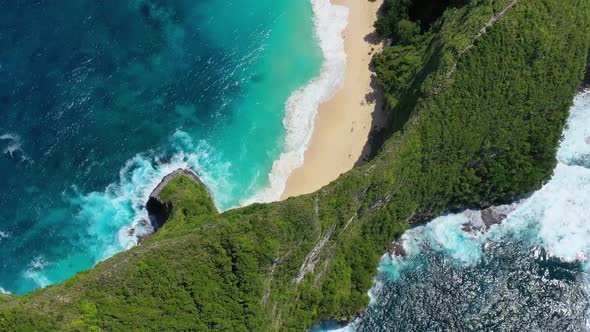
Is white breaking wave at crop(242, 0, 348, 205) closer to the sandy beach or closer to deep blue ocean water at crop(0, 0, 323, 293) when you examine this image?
the sandy beach

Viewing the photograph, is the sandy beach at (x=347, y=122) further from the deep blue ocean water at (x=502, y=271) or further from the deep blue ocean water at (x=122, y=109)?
the deep blue ocean water at (x=502, y=271)

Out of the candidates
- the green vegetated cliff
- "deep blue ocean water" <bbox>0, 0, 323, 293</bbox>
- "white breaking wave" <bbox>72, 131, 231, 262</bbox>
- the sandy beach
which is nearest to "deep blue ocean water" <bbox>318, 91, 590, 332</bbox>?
the green vegetated cliff

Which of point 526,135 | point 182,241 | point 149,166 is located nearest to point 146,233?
point 149,166

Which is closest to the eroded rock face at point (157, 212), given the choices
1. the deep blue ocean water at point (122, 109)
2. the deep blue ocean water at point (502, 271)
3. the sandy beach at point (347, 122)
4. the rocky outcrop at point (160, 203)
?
the rocky outcrop at point (160, 203)

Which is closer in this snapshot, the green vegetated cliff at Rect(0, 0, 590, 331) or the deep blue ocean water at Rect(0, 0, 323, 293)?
the green vegetated cliff at Rect(0, 0, 590, 331)

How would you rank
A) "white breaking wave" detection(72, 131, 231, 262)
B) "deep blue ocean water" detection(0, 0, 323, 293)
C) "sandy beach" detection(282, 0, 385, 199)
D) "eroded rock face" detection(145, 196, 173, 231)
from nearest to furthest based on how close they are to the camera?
"eroded rock face" detection(145, 196, 173, 231) → "white breaking wave" detection(72, 131, 231, 262) → "deep blue ocean water" detection(0, 0, 323, 293) → "sandy beach" detection(282, 0, 385, 199)
